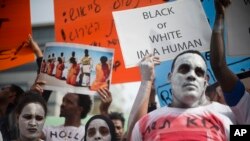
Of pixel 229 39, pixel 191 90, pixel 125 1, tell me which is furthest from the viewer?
pixel 125 1

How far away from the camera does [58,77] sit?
1.86m

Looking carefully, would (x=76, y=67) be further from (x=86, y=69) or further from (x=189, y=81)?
(x=189, y=81)

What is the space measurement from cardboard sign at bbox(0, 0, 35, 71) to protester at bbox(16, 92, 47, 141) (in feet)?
0.55

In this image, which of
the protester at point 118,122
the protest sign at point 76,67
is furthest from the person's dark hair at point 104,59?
the protester at point 118,122

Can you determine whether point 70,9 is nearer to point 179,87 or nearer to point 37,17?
point 37,17

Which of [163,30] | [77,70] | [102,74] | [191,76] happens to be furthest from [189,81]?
[77,70]

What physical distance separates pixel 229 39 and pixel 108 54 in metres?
0.47

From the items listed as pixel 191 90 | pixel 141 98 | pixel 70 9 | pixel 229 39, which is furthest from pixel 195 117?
pixel 70 9

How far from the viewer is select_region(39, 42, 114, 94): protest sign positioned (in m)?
1.82

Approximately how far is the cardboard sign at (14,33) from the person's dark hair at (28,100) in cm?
14

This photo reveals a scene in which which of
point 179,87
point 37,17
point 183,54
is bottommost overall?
point 179,87

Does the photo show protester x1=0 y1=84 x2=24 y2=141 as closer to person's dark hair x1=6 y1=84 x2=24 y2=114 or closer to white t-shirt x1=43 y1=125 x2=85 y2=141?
person's dark hair x1=6 y1=84 x2=24 y2=114

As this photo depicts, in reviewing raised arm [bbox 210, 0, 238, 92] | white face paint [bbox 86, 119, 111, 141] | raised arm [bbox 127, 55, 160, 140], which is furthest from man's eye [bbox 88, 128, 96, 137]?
raised arm [bbox 210, 0, 238, 92]

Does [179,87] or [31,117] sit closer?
[179,87]
